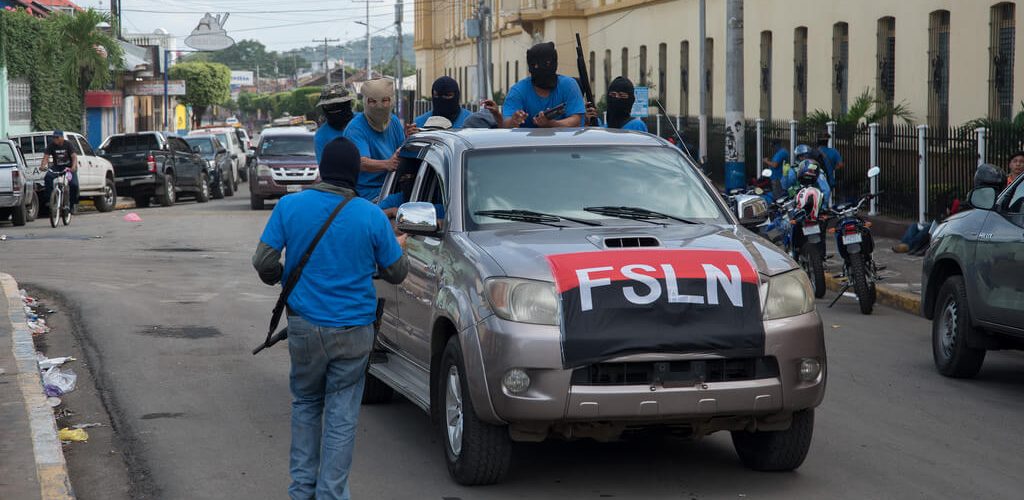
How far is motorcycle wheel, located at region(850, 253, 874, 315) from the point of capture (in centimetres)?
1449

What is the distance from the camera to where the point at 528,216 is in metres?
7.79

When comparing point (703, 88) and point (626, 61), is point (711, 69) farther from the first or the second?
point (626, 61)

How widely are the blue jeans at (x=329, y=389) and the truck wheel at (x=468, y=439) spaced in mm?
802

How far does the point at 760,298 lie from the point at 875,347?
578 cm

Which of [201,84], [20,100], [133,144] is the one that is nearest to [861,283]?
[133,144]

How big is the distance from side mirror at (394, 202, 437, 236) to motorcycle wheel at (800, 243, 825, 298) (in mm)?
8841

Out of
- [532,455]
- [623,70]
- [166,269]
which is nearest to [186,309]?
[166,269]

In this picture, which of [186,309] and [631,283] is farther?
[186,309]

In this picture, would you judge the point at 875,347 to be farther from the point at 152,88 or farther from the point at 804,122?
the point at 152,88

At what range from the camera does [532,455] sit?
7.93 meters

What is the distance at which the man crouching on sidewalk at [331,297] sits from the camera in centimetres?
621

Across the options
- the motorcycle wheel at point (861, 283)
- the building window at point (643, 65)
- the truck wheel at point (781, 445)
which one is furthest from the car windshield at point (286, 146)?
the truck wheel at point (781, 445)

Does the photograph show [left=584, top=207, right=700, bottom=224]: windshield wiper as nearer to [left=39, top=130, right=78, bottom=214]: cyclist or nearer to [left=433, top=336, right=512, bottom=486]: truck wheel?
[left=433, top=336, right=512, bottom=486]: truck wheel

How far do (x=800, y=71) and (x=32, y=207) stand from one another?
55.0 ft
